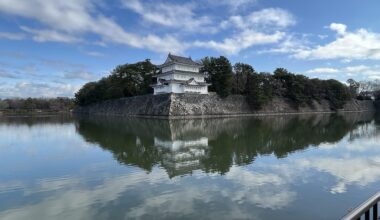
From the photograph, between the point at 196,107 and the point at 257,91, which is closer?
the point at 196,107

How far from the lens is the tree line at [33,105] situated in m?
67.6

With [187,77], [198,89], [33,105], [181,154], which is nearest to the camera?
[181,154]

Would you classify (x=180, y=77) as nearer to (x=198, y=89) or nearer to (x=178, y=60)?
(x=178, y=60)

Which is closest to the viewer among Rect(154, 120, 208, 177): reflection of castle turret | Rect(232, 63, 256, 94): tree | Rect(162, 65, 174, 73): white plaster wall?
Rect(154, 120, 208, 177): reflection of castle turret

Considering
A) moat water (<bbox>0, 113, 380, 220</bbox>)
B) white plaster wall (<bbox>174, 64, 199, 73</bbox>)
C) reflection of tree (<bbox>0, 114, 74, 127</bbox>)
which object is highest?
white plaster wall (<bbox>174, 64, 199, 73</bbox>)

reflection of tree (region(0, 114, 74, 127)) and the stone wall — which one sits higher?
the stone wall

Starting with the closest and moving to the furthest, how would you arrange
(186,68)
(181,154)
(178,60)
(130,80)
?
(181,154) → (178,60) → (186,68) → (130,80)

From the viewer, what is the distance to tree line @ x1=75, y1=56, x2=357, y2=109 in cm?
3794

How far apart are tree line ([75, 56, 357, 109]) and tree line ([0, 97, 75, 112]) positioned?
93.4 feet

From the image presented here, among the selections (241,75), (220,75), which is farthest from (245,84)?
(220,75)

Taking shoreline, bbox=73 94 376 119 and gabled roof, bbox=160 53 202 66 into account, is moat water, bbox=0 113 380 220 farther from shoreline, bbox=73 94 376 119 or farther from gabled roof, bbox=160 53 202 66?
gabled roof, bbox=160 53 202 66

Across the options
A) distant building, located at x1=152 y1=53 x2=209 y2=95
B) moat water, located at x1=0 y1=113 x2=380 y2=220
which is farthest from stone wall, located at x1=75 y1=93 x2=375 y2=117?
moat water, located at x1=0 y1=113 x2=380 y2=220

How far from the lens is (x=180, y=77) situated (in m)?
36.7

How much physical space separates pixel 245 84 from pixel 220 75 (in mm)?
5080
